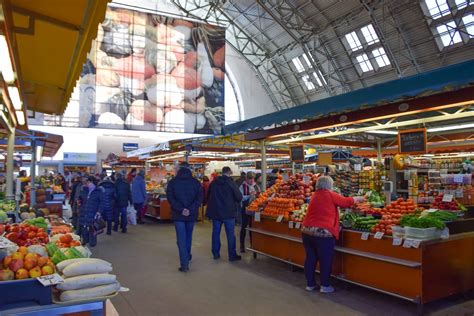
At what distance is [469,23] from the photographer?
1736cm

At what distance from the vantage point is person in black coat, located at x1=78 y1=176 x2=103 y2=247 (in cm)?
802

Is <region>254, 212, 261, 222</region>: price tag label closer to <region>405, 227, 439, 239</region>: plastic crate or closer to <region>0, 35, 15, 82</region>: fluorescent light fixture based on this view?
<region>405, 227, 439, 239</region>: plastic crate

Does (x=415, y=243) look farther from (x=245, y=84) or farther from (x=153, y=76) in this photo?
(x=245, y=84)

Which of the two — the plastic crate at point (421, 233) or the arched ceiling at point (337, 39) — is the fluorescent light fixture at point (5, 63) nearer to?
the plastic crate at point (421, 233)

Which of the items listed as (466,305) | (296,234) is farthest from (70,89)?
(466,305)

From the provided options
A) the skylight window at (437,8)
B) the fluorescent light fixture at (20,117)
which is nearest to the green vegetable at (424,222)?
the fluorescent light fixture at (20,117)

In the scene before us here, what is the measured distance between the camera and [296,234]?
6176mm

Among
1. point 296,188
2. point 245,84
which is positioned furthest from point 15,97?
point 245,84

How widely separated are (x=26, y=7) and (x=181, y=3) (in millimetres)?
27831

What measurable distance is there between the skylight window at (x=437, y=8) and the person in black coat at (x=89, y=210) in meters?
16.7

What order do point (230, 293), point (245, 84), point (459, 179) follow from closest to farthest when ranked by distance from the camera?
point (230, 293) < point (459, 179) < point (245, 84)

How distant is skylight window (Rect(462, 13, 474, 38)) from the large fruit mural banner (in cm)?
1517

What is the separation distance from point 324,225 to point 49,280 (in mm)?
3534

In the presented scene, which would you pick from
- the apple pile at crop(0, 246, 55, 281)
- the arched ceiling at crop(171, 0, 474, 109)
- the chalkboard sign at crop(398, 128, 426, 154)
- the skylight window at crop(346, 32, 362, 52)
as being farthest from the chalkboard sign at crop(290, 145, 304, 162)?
the skylight window at crop(346, 32, 362, 52)
